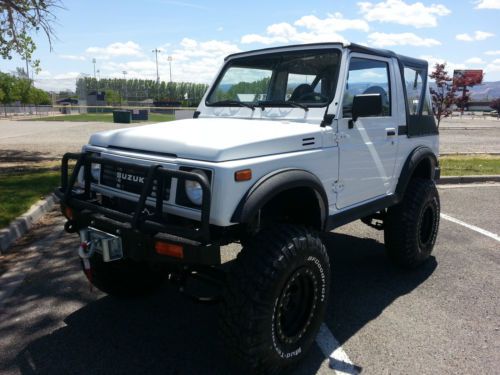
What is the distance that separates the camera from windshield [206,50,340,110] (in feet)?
12.3

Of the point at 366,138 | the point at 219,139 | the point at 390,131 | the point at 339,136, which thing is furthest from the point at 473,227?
the point at 219,139

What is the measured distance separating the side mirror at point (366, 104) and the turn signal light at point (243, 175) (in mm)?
1210

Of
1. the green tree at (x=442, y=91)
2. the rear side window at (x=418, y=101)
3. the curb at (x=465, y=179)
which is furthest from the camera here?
the green tree at (x=442, y=91)

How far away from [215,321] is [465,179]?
25.8ft

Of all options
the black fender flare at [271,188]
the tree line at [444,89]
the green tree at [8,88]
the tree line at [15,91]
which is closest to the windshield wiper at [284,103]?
the black fender flare at [271,188]

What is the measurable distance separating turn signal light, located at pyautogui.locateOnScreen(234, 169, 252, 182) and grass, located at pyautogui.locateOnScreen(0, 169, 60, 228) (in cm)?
408

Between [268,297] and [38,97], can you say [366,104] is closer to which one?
[268,297]

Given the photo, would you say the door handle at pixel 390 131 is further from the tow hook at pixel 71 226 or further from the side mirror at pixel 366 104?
the tow hook at pixel 71 226

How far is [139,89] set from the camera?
128m

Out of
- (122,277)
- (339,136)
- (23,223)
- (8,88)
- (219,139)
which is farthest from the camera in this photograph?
(8,88)

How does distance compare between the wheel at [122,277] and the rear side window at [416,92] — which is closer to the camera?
the wheel at [122,277]

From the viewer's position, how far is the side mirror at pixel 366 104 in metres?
3.34

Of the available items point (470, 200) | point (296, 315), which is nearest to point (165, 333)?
point (296, 315)

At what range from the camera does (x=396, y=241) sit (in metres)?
4.48
